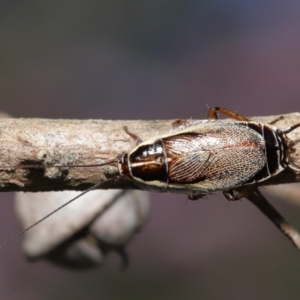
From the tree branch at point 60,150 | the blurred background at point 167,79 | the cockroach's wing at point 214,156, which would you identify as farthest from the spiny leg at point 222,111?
the blurred background at point 167,79

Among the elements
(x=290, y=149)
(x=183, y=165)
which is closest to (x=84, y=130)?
(x=183, y=165)

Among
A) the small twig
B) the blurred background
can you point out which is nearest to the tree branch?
the small twig

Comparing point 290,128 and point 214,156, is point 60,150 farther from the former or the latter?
point 290,128

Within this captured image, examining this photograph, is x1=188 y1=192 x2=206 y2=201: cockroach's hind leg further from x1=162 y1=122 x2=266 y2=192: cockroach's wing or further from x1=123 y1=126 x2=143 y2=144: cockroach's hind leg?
x1=123 y1=126 x2=143 y2=144: cockroach's hind leg

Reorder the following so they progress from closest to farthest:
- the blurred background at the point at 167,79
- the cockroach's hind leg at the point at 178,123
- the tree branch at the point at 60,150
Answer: the tree branch at the point at 60,150 < the cockroach's hind leg at the point at 178,123 < the blurred background at the point at 167,79

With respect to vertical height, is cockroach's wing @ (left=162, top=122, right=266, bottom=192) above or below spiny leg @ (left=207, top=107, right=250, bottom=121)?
below

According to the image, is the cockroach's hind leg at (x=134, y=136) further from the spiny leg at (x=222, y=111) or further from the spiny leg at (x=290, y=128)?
the spiny leg at (x=290, y=128)

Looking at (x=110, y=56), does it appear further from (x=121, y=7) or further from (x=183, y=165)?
(x=183, y=165)

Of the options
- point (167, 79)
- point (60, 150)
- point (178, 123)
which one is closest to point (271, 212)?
point (178, 123)
